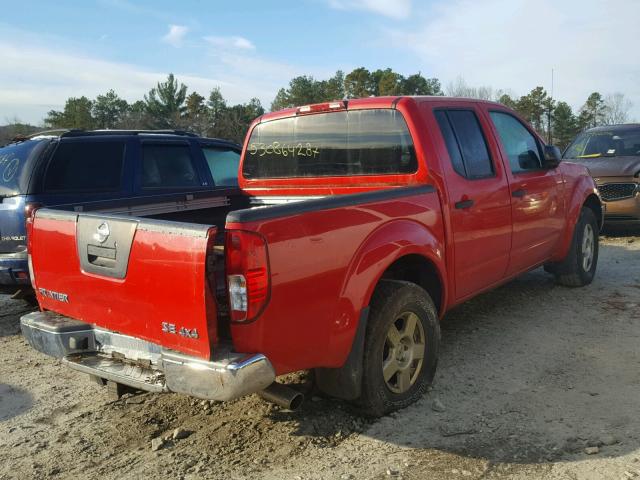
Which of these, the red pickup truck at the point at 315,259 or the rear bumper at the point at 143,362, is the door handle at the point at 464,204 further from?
the rear bumper at the point at 143,362

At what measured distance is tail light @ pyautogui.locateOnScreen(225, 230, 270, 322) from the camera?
2561 millimetres

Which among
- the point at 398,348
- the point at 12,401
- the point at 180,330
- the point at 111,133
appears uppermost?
the point at 111,133

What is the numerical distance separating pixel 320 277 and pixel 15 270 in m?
3.59

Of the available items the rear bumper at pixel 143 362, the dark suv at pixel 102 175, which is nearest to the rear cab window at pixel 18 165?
the dark suv at pixel 102 175

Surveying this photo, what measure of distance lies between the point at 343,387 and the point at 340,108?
224cm

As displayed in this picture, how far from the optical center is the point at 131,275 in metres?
2.85

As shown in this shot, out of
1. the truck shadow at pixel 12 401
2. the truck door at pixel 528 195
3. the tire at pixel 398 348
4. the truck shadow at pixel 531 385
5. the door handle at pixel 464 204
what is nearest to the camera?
the truck shadow at pixel 531 385

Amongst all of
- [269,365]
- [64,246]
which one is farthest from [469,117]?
[64,246]

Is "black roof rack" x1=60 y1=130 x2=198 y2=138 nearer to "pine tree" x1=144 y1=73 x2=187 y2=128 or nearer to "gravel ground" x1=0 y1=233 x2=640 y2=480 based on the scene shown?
"gravel ground" x1=0 y1=233 x2=640 y2=480

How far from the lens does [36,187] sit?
17.4 ft

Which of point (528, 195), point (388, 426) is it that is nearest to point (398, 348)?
point (388, 426)

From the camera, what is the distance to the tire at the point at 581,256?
6027 millimetres

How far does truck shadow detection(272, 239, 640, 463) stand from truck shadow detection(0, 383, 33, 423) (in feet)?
6.62

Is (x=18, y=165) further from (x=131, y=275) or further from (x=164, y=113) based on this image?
(x=164, y=113)
